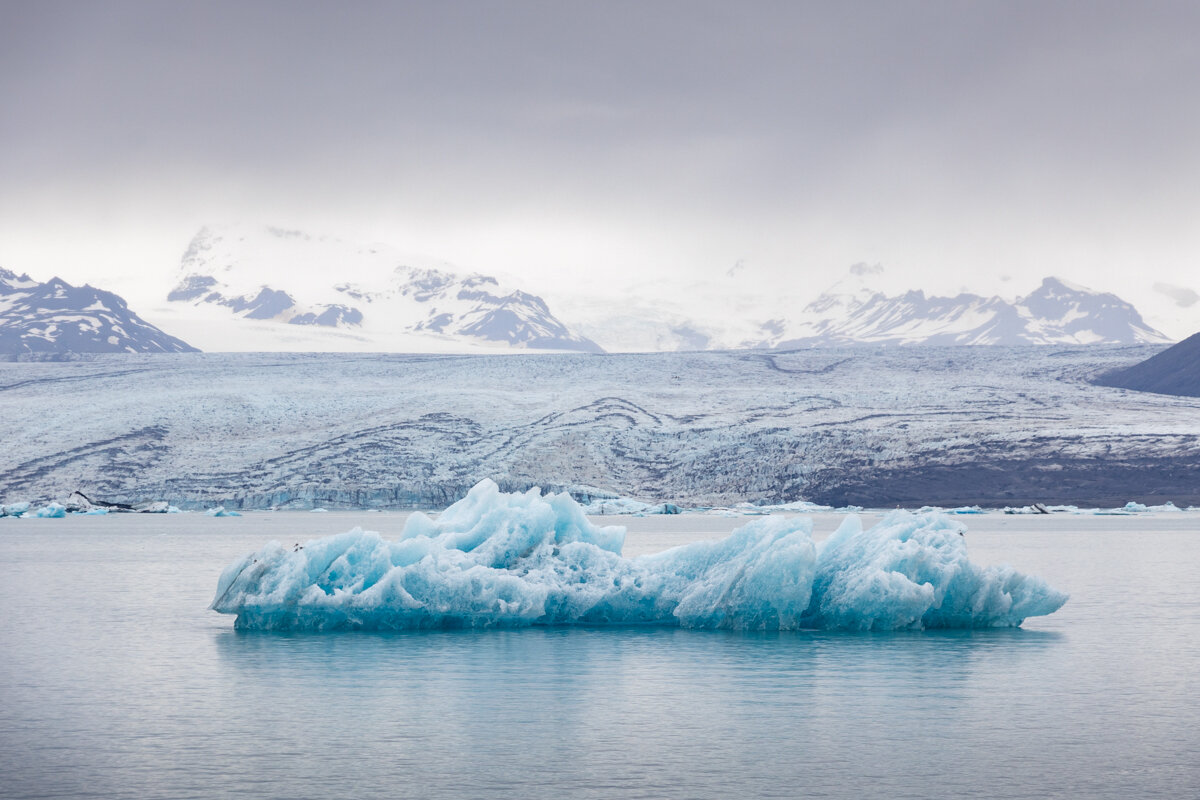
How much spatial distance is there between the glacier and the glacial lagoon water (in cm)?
50

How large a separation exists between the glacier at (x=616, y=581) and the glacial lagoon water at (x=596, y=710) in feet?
1.63

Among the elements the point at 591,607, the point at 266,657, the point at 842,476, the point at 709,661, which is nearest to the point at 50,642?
the point at 266,657

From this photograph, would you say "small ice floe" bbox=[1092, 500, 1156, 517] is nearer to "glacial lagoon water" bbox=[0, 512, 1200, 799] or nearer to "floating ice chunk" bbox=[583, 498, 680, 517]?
"floating ice chunk" bbox=[583, 498, 680, 517]

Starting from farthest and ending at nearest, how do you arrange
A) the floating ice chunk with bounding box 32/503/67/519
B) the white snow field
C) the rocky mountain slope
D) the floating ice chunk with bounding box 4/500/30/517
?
the rocky mountain slope, the white snow field, the floating ice chunk with bounding box 4/500/30/517, the floating ice chunk with bounding box 32/503/67/519

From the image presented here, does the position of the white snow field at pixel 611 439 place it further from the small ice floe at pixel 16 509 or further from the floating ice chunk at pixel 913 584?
the floating ice chunk at pixel 913 584

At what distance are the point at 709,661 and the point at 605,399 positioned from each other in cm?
7356

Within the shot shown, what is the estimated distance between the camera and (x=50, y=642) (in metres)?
17.4

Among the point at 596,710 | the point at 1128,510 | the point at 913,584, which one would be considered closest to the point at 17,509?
the point at 1128,510

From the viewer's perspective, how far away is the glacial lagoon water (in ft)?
30.9

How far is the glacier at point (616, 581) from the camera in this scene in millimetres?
18141

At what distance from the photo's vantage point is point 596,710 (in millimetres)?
12219

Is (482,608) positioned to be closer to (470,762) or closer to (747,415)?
(470,762)

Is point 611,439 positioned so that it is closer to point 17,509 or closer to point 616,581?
point 17,509

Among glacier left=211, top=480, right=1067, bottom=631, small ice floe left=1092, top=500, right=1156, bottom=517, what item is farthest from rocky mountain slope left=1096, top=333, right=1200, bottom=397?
glacier left=211, top=480, right=1067, bottom=631
